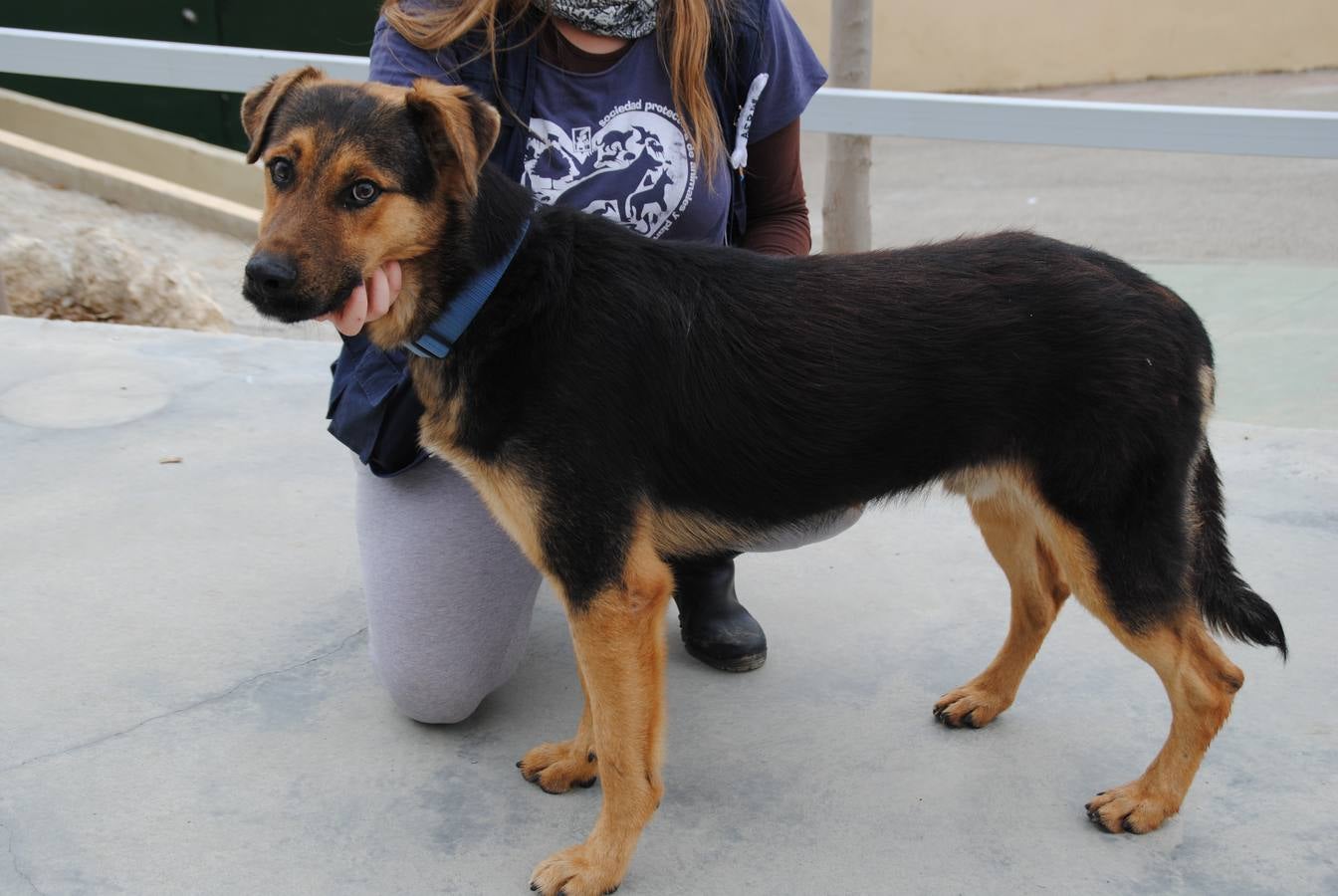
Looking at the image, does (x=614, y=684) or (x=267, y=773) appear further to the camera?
(x=267, y=773)

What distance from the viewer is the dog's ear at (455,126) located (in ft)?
8.53

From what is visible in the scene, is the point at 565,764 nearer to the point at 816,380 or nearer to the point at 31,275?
the point at 816,380

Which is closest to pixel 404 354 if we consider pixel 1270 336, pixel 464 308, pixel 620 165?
pixel 464 308

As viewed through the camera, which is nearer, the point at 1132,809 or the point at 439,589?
the point at 1132,809

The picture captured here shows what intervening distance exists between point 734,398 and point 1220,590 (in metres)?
1.29

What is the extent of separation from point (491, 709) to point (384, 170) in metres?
1.68

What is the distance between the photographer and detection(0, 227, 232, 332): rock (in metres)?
7.13

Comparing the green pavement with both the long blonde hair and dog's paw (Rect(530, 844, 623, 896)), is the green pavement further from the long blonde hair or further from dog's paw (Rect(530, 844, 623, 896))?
dog's paw (Rect(530, 844, 623, 896))

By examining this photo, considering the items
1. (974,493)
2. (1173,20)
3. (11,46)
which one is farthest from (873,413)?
(1173,20)

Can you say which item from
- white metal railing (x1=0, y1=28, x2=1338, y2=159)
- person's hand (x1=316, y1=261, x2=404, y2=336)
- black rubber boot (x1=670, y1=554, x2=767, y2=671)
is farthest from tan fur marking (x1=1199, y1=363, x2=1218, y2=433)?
white metal railing (x1=0, y1=28, x2=1338, y2=159)

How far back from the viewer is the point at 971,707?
11.4 ft

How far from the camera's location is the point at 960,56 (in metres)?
17.2

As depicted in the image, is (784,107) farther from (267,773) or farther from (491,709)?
(267,773)

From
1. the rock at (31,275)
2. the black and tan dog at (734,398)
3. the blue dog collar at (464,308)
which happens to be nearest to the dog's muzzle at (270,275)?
the black and tan dog at (734,398)
